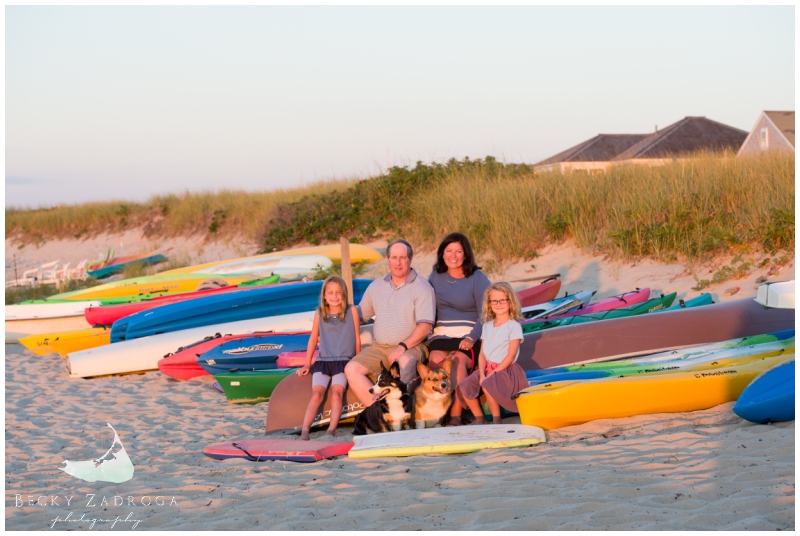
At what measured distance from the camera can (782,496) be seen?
11.0 feet

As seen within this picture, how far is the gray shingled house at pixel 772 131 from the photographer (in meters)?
26.6

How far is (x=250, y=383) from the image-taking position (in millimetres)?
6922

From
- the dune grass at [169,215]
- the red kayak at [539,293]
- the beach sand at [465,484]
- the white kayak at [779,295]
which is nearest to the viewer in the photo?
the beach sand at [465,484]

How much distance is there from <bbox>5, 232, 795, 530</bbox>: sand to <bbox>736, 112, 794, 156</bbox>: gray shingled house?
983 inches

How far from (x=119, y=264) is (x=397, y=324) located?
14.8 meters

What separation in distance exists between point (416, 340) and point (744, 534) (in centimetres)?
303

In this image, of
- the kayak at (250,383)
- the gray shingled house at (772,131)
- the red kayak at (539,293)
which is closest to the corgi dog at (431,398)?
the kayak at (250,383)

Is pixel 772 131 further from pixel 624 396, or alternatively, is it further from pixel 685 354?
pixel 624 396

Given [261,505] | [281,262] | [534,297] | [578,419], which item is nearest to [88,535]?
[261,505]

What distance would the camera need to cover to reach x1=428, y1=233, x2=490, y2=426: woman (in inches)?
225

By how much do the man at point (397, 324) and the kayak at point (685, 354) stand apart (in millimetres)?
959

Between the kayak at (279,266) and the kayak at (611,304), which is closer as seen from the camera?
the kayak at (611,304)

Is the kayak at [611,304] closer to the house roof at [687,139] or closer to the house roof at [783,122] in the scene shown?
the house roof at [687,139]

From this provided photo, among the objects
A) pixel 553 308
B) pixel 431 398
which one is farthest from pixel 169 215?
pixel 431 398
